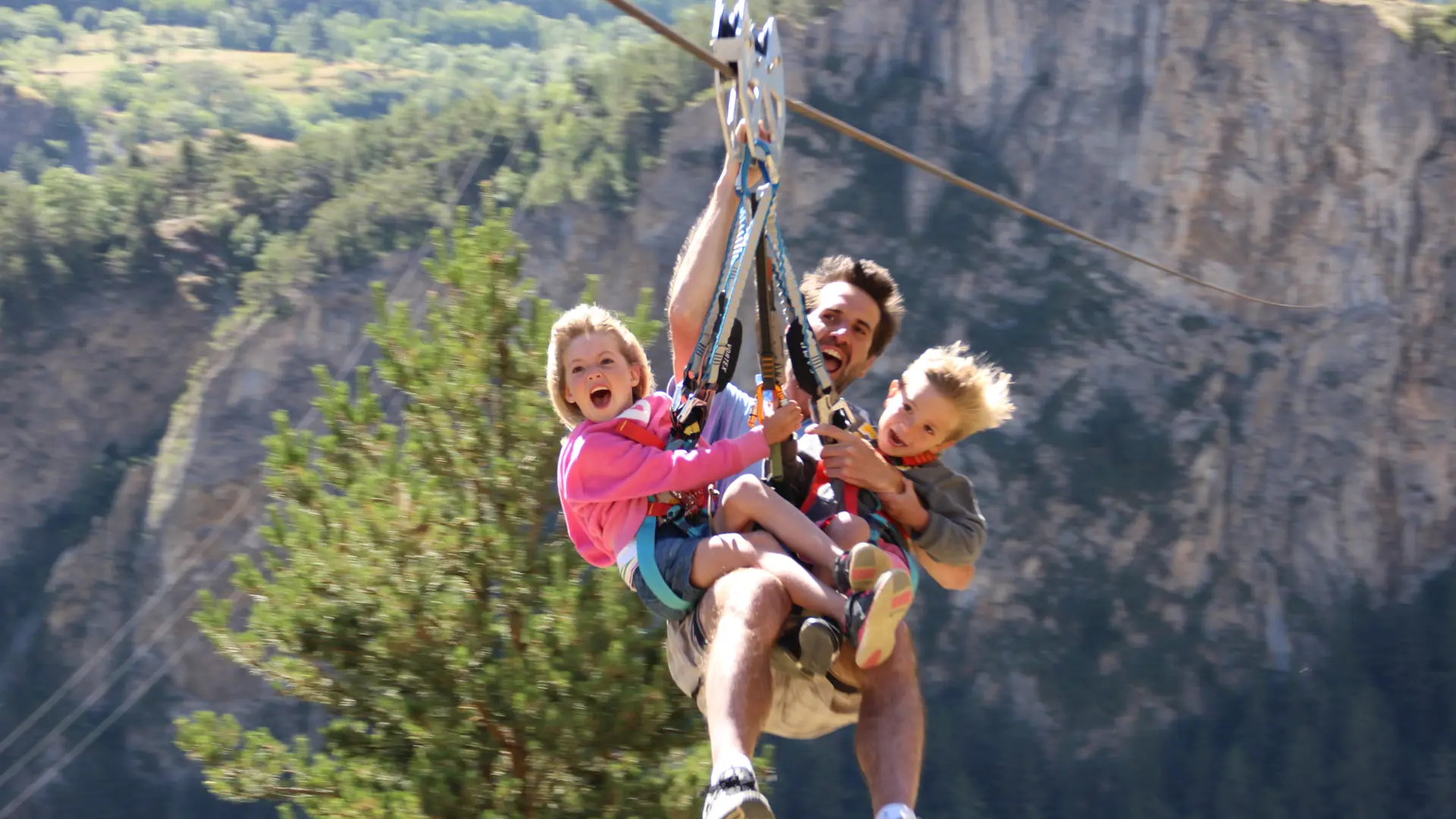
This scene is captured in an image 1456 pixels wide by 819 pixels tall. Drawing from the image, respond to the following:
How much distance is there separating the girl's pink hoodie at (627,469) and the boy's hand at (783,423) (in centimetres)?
2

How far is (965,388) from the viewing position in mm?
3234

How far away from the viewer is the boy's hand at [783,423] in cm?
315

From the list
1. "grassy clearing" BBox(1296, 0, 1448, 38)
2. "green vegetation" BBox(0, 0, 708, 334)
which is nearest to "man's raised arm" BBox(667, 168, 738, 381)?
"green vegetation" BBox(0, 0, 708, 334)

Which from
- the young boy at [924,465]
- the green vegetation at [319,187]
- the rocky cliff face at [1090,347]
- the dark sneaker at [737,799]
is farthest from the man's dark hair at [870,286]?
the green vegetation at [319,187]

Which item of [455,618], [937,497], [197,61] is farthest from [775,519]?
[197,61]

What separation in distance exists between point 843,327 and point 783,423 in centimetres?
49

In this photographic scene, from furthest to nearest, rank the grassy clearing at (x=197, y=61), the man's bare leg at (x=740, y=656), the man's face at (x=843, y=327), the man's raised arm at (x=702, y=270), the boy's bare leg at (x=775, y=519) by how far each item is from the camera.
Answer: the grassy clearing at (x=197, y=61) < the man's face at (x=843, y=327) < the man's raised arm at (x=702, y=270) < the boy's bare leg at (x=775, y=519) < the man's bare leg at (x=740, y=656)

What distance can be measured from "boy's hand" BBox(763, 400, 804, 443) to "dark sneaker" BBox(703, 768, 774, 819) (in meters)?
0.70

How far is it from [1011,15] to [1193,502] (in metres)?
14.2

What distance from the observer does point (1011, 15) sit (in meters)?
45.3

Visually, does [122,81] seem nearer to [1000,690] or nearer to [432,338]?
[1000,690]

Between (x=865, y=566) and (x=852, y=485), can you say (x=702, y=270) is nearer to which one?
(x=852, y=485)

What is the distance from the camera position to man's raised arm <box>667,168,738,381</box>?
3.37 metres

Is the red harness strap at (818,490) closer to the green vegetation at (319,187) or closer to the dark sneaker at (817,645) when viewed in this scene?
the dark sneaker at (817,645)
